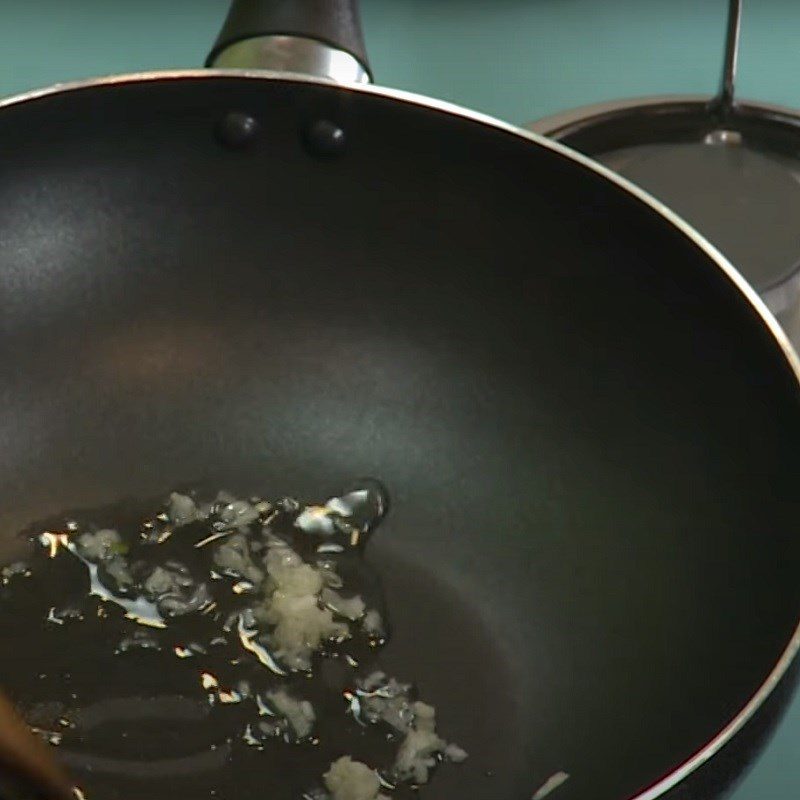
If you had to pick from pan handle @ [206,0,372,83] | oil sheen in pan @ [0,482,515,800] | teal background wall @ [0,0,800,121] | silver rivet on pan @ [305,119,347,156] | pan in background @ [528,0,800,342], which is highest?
pan handle @ [206,0,372,83]

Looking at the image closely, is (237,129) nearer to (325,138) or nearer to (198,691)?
(325,138)

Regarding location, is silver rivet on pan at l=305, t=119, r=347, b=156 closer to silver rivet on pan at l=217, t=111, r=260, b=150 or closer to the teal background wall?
silver rivet on pan at l=217, t=111, r=260, b=150

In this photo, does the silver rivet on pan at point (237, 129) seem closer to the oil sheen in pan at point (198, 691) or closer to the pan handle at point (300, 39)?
the pan handle at point (300, 39)

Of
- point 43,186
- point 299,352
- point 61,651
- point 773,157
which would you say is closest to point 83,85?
point 43,186

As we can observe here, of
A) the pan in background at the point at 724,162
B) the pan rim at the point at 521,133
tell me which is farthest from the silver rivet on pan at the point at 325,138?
the pan in background at the point at 724,162

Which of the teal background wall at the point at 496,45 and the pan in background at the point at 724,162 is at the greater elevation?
the teal background wall at the point at 496,45

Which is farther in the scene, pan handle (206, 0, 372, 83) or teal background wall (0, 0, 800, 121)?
teal background wall (0, 0, 800, 121)

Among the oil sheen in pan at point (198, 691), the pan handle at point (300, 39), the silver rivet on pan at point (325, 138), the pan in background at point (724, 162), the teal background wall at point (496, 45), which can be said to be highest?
the pan handle at point (300, 39)

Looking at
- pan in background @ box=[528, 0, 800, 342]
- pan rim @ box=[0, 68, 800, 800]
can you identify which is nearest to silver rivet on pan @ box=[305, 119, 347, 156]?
pan rim @ box=[0, 68, 800, 800]
